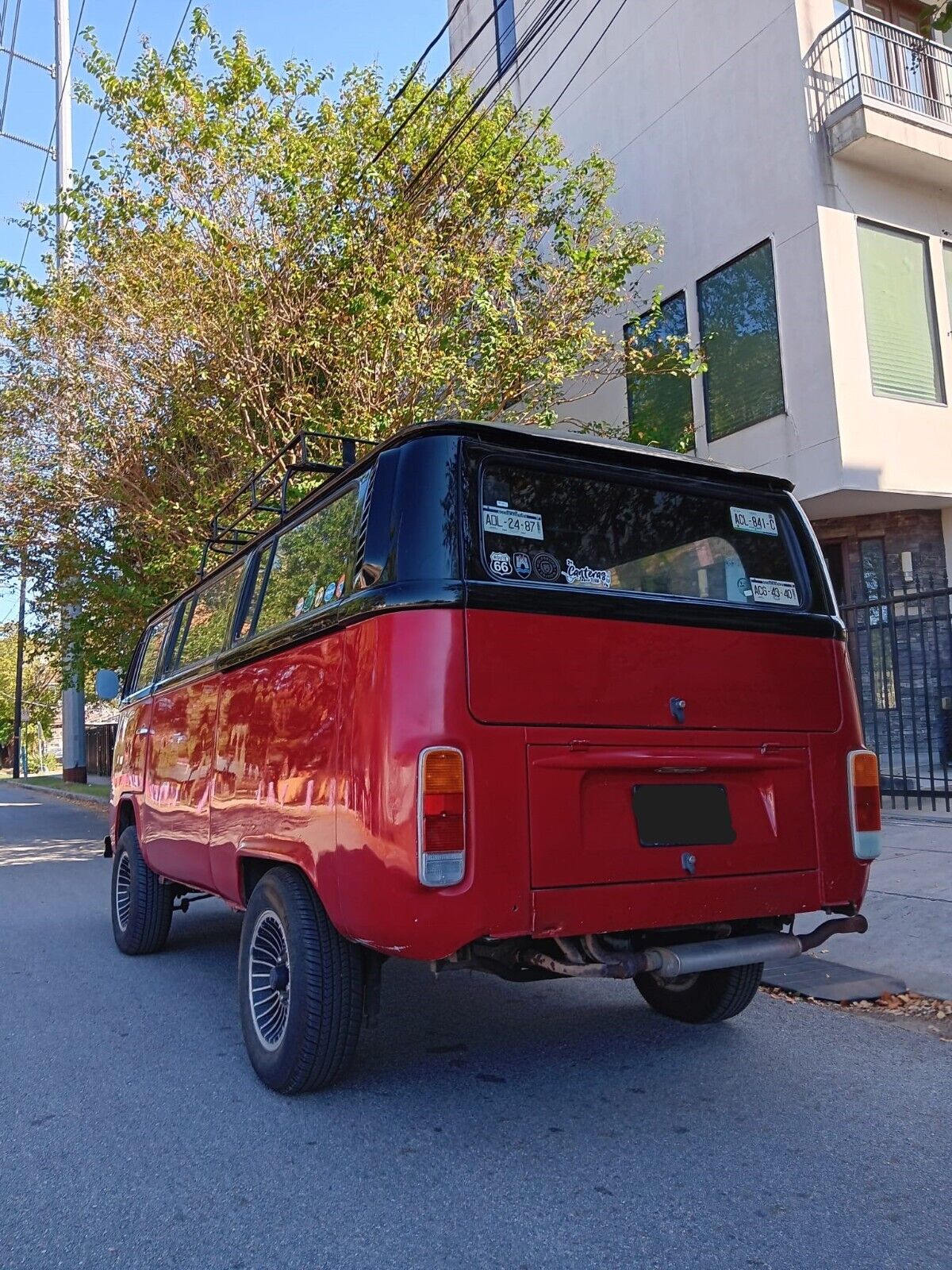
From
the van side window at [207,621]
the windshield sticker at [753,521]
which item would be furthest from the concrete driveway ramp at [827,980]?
the van side window at [207,621]

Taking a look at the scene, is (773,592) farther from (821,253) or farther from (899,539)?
(899,539)

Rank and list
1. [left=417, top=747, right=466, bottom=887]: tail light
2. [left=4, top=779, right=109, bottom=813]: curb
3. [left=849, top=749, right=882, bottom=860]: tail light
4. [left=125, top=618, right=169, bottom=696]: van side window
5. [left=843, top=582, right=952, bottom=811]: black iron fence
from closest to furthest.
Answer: [left=417, top=747, right=466, bottom=887]: tail light, [left=849, top=749, right=882, bottom=860]: tail light, [left=125, top=618, right=169, bottom=696]: van side window, [left=843, top=582, right=952, bottom=811]: black iron fence, [left=4, top=779, right=109, bottom=813]: curb

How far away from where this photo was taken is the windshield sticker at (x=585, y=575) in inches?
143

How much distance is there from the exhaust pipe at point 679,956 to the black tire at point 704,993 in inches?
23.5

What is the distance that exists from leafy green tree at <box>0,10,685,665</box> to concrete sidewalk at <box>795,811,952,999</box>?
6.82m

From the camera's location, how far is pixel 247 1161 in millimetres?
3311

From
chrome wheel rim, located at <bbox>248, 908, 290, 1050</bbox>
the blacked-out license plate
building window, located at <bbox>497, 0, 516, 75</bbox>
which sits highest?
building window, located at <bbox>497, 0, 516, 75</bbox>

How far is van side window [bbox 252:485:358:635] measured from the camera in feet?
12.7

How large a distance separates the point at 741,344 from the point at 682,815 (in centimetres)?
1054

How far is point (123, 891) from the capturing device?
268 inches

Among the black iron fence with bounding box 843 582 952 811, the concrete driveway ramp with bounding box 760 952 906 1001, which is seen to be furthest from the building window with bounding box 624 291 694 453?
the concrete driveway ramp with bounding box 760 952 906 1001

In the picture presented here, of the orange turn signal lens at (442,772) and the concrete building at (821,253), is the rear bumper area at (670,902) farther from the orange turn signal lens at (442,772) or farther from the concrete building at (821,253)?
the concrete building at (821,253)

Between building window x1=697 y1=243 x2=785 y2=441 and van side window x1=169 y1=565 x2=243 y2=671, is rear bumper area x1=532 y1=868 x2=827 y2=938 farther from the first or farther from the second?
building window x1=697 y1=243 x2=785 y2=441

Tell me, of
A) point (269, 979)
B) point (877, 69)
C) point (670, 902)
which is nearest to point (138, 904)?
point (269, 979)
